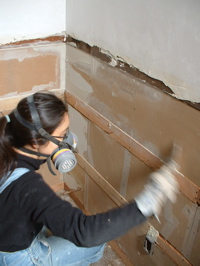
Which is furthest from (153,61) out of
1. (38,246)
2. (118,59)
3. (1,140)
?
(38,246)

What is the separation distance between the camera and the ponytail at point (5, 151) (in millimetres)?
1302

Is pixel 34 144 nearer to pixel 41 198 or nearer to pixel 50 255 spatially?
pixel 41 198

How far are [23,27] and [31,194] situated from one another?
55.3 inches

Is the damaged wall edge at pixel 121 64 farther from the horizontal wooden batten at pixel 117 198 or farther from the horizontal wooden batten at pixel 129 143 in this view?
the horizontal wooden batten at pixel 117 198

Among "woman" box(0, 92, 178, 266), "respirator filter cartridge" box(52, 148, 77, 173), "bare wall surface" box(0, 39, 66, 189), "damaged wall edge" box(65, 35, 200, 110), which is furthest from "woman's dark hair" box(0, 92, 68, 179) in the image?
"bare wall surface" box(0, 39, 66, 189)

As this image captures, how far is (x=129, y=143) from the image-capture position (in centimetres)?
187

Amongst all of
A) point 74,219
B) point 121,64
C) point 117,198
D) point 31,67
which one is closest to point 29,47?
point 31,67

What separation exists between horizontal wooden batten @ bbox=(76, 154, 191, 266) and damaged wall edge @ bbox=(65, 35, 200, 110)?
3.16ft

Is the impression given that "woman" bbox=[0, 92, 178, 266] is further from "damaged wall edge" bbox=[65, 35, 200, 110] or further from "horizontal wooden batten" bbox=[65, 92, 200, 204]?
"damaged wall edge" bbox=[65, 35, 200, 110]

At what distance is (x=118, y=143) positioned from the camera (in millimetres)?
2000

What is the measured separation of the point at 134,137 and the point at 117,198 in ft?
2.00

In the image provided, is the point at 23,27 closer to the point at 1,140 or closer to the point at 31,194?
the point at 1,140

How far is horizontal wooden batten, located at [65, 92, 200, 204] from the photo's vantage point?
1.50m

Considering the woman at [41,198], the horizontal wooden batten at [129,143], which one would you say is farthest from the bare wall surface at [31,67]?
the woman at [41,198]
